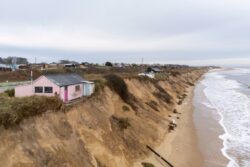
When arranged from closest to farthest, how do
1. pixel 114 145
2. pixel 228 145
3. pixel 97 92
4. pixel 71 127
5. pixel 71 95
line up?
pixel 71 127, pixel 114 145, pixel 71 95, pixel 228 145, pixel 97 92

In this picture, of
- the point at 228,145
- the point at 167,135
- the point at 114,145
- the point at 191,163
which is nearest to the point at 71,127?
the point at 114,145

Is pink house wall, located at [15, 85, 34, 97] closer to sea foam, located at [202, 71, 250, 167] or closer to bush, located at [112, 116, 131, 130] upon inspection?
bush, located at [112, 116, 131, 130]

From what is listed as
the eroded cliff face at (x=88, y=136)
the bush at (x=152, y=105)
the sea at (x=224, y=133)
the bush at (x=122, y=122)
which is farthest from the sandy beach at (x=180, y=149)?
the bush at (x=152, y=105)

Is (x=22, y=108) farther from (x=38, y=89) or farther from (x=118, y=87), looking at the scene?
(x=118, y=87)

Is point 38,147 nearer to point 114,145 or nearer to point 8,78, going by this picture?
point 114,145

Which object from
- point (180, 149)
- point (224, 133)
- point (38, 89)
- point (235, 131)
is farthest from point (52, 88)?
point (235, 131)

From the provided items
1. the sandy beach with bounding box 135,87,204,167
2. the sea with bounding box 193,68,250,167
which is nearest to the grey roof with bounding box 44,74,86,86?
the sandy beach with bounding box 135,87,204,167
